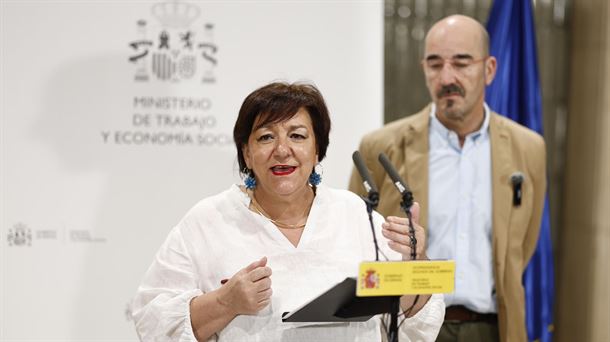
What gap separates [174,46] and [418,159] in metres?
1.16

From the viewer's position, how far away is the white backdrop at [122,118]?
10.4 feet

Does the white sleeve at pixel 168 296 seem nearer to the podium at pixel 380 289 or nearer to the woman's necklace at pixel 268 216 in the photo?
the woman's necklace at pixel 268 216

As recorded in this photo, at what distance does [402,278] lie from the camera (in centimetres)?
174

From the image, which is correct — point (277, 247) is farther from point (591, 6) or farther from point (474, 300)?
point (591, 6)

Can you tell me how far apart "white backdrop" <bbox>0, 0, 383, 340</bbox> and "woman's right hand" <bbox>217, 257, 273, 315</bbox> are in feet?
4.12

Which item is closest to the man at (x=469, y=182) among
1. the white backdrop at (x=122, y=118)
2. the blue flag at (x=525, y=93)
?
the white backdrop at (x=122, y=118)

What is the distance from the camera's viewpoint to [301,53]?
3273mm

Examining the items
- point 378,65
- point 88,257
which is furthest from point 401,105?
point 88,257

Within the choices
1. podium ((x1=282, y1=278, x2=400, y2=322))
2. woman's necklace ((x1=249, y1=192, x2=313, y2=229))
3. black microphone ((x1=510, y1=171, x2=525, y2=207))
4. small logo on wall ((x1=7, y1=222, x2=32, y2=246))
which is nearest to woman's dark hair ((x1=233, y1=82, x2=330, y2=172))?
woman's necklace ((x1=249, y1=192, x2=313, y2=229))

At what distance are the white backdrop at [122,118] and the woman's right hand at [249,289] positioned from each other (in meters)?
1.25

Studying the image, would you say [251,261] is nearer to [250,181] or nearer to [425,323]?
[250,181]

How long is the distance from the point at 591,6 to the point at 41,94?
2984 mm

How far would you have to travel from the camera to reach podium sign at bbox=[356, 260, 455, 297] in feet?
5.65

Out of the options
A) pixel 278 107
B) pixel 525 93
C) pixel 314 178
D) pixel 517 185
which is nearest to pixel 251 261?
pixel 314 178
